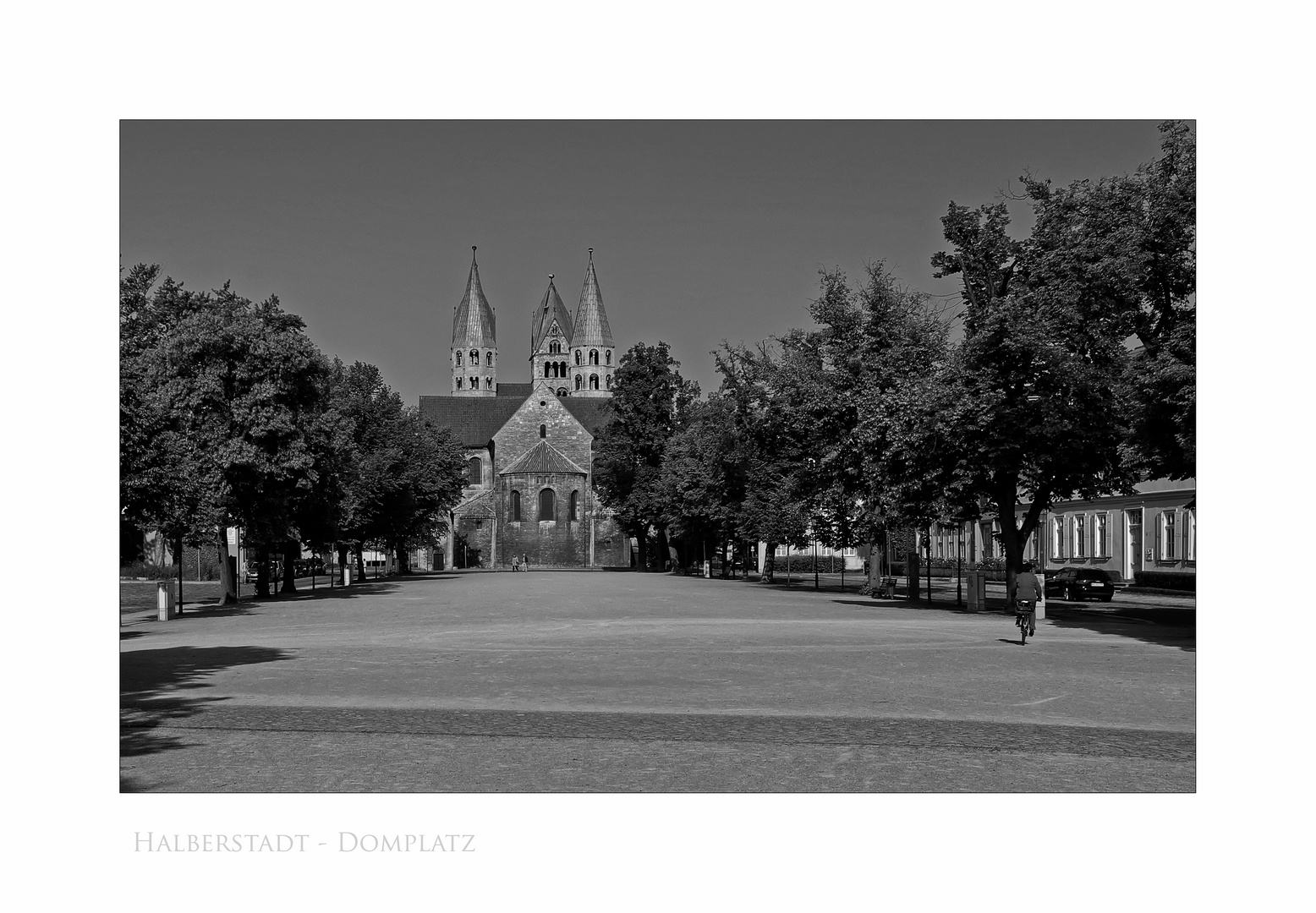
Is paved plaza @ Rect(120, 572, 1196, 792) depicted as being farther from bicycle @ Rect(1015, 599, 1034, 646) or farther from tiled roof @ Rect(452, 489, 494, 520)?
tiled roof @ Rect(452, 489, 494, 520)

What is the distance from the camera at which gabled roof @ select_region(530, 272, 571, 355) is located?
14975cm

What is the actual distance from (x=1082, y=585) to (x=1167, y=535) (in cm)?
1275

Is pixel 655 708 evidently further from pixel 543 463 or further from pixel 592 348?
pixel 592 348

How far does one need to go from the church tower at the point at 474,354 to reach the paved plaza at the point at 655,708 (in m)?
122

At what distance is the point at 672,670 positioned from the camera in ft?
59.2

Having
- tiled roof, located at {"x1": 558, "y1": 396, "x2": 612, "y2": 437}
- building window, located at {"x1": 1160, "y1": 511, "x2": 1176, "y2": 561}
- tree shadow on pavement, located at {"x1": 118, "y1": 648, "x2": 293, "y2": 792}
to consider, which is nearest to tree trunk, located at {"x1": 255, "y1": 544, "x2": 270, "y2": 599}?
tree shadow on pavement, located at {"x1": 118, "y1": 648, "x2": 293, "y2": 792}

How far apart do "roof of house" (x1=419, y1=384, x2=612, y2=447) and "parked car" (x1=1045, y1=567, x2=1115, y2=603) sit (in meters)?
85.7

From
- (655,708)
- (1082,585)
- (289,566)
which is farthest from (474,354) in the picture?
(655,708)

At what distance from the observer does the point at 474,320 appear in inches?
5930

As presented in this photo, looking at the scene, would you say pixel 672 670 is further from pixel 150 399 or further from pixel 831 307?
pixel 831 307

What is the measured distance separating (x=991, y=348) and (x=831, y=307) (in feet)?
35.6

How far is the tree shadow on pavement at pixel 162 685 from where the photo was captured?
11531 mm

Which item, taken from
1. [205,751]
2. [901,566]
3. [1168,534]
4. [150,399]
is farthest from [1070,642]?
[901,566]

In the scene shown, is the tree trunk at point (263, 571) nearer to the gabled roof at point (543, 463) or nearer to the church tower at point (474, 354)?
the gabled roof at point (543, 463)
